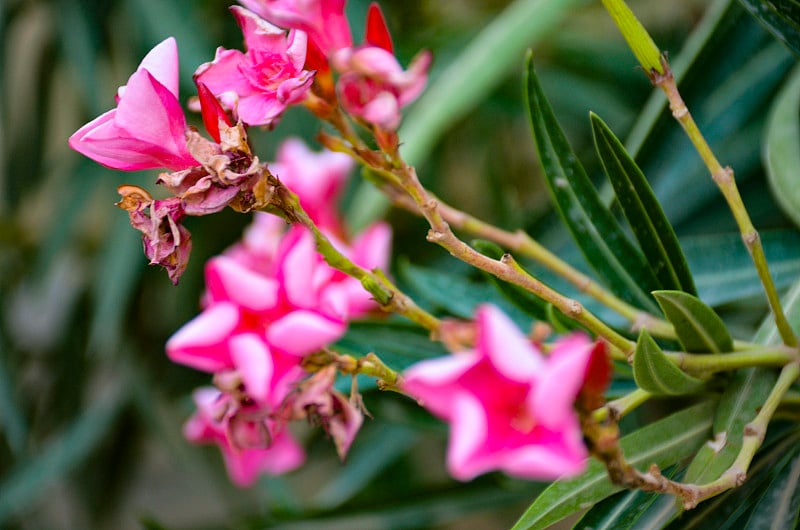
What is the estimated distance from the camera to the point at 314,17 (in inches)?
12.5

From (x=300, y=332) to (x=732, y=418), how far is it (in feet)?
0.62

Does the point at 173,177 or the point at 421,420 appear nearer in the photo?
the point at 173,177

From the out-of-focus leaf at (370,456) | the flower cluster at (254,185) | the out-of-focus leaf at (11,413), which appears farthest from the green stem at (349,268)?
the out-of-focus leaf at (11,413)

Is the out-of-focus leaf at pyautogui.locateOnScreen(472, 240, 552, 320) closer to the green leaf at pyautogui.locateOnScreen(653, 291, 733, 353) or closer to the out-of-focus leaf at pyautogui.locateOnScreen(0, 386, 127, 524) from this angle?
the green leaf at pyautogui.locateOnScreen(653, 291, 733, 353)

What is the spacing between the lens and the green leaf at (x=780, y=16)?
1.24 feet

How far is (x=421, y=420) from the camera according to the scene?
603 millimetres

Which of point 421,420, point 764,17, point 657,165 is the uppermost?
point 764,17

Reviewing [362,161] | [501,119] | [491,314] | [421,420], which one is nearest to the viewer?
[491,314]

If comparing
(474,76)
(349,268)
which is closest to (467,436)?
(349,268)

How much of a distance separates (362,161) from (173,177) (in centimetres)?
8

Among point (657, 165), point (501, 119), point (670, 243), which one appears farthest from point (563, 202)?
point (501, 119)

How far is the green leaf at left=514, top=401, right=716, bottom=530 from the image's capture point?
1.05ft

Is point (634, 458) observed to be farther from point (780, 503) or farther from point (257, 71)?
point (257, 71)

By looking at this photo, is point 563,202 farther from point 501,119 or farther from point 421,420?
point 501,119
